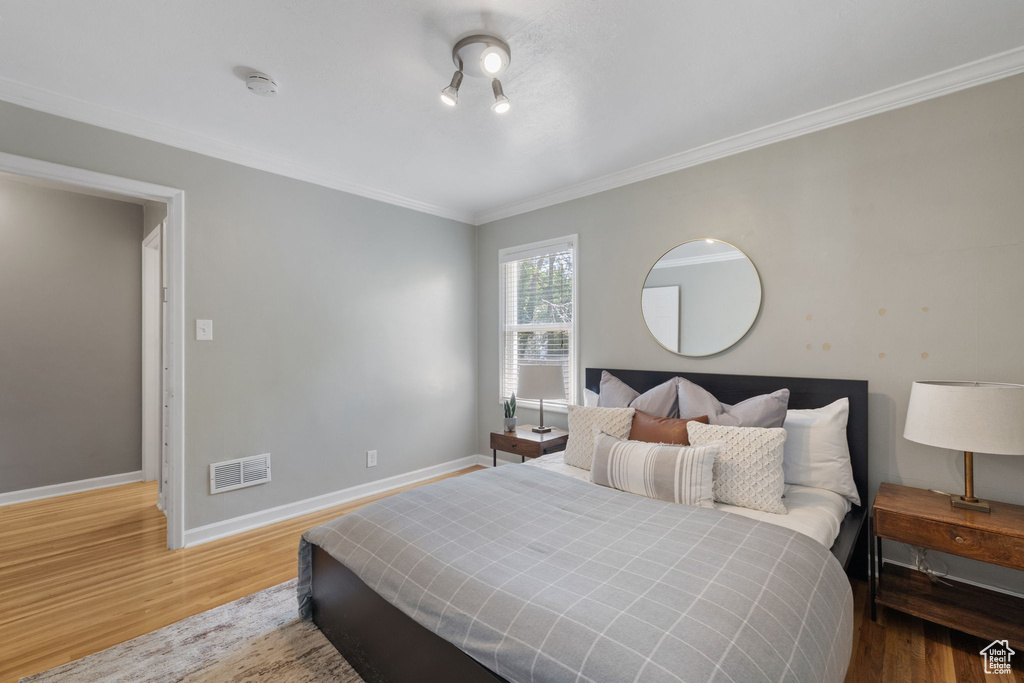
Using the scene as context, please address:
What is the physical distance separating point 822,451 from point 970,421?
1.96 feet

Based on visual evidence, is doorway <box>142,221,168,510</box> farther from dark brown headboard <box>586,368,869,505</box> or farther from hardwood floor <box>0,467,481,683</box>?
dark brown headboard <box>586,368,869,505</box>

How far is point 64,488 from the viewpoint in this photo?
12.4ft

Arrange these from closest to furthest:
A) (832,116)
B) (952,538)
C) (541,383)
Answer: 1. (952,538)
2. (832,116)
3. (541,383)

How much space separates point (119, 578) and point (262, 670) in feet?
4.48

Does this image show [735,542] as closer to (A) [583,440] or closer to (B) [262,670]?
(A) [583,440]

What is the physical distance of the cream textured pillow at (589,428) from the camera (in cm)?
263

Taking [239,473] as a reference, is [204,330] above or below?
above

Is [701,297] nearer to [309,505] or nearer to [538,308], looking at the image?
[538,308]

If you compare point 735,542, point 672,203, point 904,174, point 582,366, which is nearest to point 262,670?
point 735,542

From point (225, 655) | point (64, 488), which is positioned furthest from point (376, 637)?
point (64, 488)

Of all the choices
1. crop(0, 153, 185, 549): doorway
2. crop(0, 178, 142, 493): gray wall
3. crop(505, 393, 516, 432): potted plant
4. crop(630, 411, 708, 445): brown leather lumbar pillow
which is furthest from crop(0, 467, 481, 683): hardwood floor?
crop(630, 411, 708, 445): brown leather lumbar pillow

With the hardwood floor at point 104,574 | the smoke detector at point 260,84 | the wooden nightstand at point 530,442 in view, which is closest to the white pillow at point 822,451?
the wooden nightstand at point 530,442

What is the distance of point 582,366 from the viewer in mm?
3682

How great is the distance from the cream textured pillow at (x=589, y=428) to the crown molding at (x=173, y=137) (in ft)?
8.10
